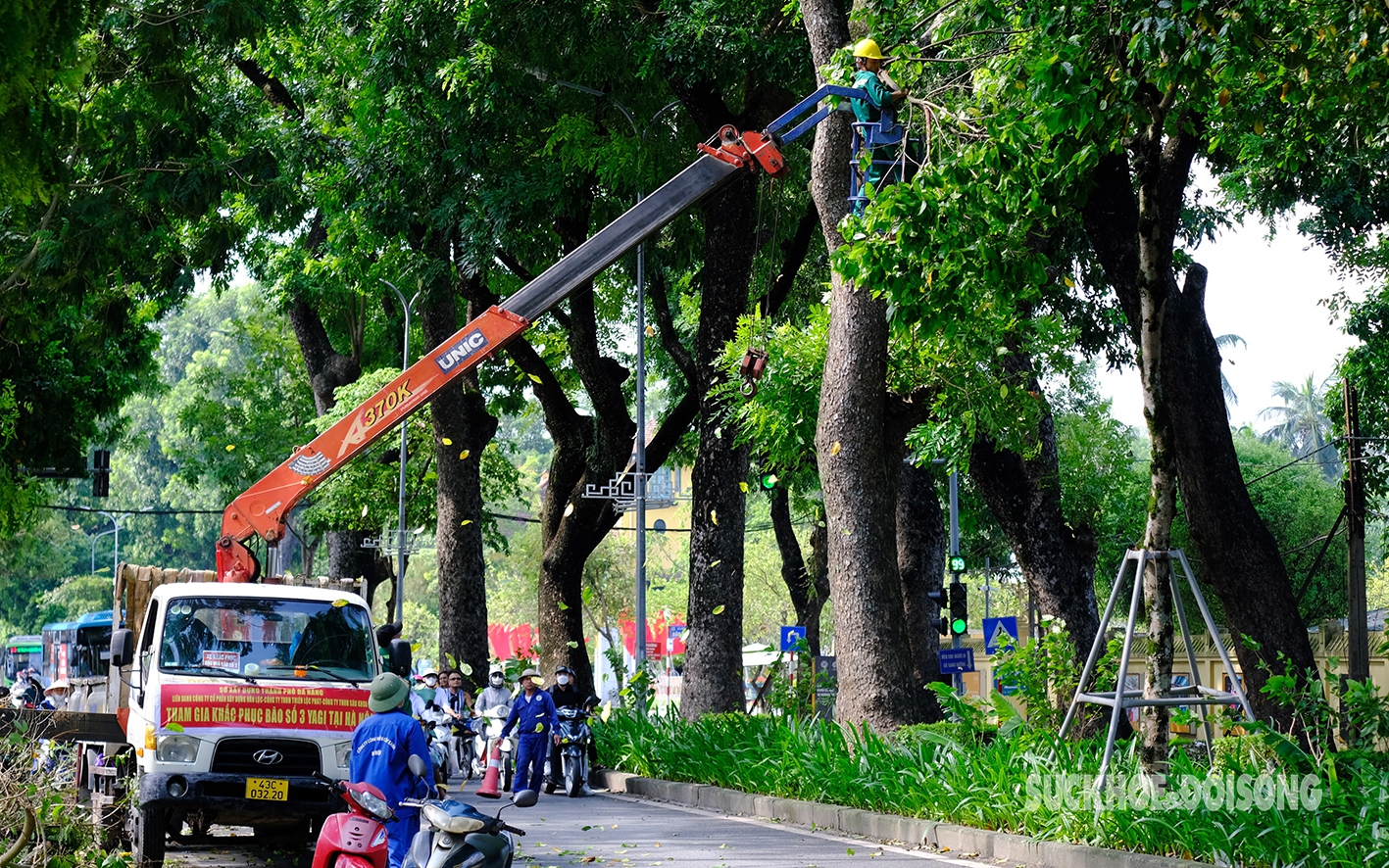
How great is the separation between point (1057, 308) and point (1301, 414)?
8123 centimetres

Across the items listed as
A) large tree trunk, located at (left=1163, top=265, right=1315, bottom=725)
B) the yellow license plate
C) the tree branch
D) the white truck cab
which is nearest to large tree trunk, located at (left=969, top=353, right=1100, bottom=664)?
large tree trunk, located at (left=1163, top=265, right=1315, bottom=725)

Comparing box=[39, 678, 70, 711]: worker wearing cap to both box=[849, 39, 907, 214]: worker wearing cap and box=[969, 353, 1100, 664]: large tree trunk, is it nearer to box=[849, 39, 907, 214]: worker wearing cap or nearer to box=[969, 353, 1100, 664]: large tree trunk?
box=[849, 39, 907, 214]: worker wearing cap

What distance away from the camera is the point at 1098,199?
1694 centimetres

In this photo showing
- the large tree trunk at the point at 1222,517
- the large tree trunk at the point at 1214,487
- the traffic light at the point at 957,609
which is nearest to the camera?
the large tree trunk at the point at 1214,487

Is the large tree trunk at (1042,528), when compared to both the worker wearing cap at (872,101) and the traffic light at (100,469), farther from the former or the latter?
the traffic light at (100,469)

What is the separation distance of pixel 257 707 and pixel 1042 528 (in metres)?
10.8

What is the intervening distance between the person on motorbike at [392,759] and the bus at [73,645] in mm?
12839

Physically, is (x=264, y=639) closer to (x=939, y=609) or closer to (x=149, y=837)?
(x=149, y=837)

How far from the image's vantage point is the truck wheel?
11328 mm

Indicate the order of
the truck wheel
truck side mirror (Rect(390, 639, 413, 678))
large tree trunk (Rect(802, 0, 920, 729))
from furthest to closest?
large tree trunk (Rect(802, 0, 920, 729)), truck side mirror (Rect(390, 639, 413, 678)), the truck wheel

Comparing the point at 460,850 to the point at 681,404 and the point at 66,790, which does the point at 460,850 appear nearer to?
the point at 66,790

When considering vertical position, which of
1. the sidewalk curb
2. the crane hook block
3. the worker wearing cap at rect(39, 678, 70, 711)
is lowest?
the sidewalk curb

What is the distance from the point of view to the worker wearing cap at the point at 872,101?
42.5 feet

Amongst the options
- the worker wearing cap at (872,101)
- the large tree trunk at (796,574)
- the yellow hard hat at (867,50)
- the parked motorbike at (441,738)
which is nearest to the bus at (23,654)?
the large tree trunk at (796,574)
